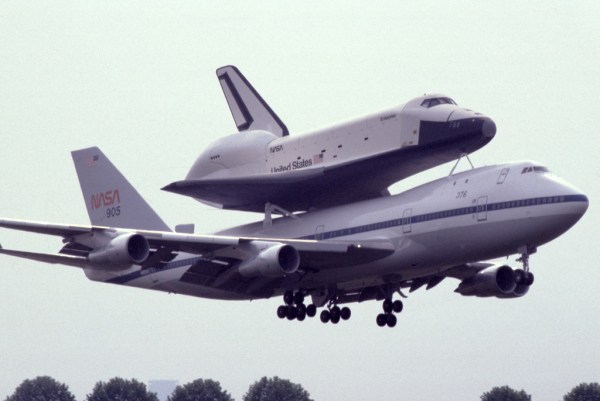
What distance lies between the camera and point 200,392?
319 feet

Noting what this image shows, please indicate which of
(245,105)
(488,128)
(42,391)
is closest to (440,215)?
(488,128)

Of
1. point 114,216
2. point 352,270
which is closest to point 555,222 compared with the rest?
point 352,270

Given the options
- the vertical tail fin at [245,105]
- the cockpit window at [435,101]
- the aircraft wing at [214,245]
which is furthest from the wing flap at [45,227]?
the cockpit window at [435,101]

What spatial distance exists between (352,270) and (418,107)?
7.91m

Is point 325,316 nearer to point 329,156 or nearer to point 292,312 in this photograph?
point 292,312

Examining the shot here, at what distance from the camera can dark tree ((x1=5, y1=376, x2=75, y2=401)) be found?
336 ft

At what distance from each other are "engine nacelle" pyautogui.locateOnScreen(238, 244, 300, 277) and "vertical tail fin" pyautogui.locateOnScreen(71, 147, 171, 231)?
1206 cm

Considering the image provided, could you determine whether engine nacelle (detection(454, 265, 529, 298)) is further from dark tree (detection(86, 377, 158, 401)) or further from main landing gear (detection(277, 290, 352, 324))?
dark tree (detection(86, 377, 158, 401))

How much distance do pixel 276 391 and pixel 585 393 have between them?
69.7 feet

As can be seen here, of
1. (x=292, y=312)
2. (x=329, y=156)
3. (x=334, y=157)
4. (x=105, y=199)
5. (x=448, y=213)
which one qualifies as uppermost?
(x=105, y=199)

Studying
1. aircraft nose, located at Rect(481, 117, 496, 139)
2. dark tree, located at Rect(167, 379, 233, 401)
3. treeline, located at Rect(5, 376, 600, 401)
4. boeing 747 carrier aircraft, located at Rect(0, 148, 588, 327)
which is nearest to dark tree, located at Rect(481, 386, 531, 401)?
treeline, located at Rect(5, 376, 600, 401)

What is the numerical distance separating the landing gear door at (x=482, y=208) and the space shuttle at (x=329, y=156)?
2632 mm

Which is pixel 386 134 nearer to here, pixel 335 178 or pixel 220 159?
pixel 335 178

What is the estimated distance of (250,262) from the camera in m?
60.0
